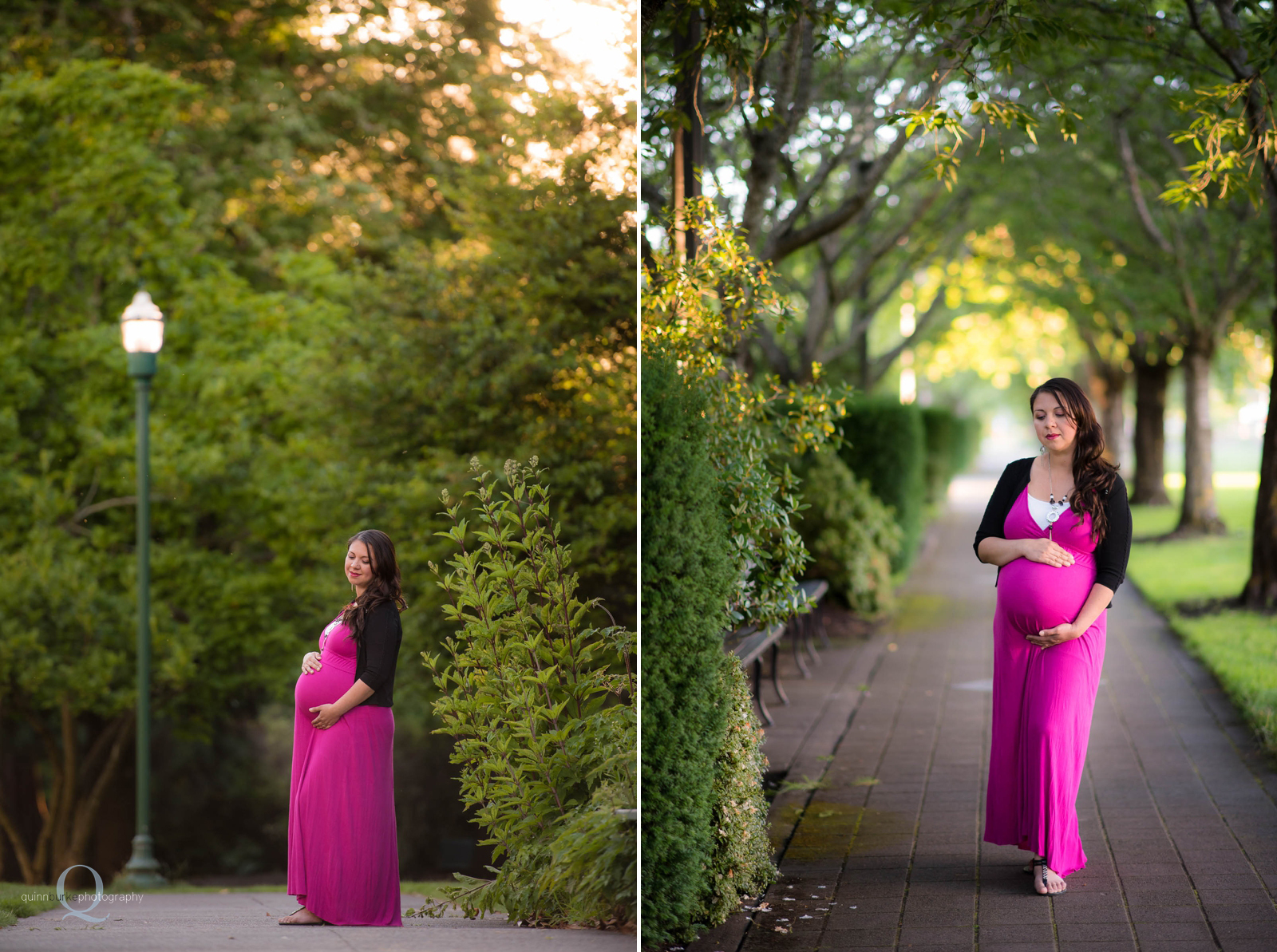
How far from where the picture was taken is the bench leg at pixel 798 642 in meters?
9.90

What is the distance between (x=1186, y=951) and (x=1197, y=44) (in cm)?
1033

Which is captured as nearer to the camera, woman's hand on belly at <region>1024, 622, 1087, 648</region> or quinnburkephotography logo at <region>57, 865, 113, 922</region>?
quinnburkephotography logo at <region>57, 865, 113, 922</region>

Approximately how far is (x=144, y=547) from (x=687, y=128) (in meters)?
6.00

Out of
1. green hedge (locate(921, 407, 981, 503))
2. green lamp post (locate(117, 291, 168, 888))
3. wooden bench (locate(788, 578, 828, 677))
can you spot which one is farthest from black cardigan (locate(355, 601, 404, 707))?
green hedge (locate(921, 407, 981, 503))

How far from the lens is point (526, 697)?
14.4 ft

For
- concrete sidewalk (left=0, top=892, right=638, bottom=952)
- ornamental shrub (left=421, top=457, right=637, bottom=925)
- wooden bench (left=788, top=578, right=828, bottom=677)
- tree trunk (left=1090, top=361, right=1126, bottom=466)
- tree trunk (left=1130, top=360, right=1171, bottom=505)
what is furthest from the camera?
tree trunk (left=1090, top=361, right=1126, bottom=466)

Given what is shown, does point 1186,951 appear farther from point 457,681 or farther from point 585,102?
point 585,102

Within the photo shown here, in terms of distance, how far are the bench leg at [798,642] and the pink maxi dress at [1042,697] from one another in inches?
184

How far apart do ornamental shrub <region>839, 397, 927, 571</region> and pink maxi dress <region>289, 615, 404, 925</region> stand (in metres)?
10.8

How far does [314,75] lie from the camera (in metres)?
12.7

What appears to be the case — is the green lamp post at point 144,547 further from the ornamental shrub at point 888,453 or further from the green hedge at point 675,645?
the ornamental shrub at point 888,453

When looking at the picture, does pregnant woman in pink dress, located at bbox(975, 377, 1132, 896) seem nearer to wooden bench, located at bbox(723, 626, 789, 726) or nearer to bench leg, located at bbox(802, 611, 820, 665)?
wooden bench, located at bbox(723, 626, 789, 726)

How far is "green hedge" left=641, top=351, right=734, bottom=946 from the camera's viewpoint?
3.85 m

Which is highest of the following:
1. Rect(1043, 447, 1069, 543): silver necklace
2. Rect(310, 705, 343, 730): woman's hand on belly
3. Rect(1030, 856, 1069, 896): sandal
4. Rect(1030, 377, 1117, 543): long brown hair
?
Rect(1030, 377, 1117, 543): long brown hair
